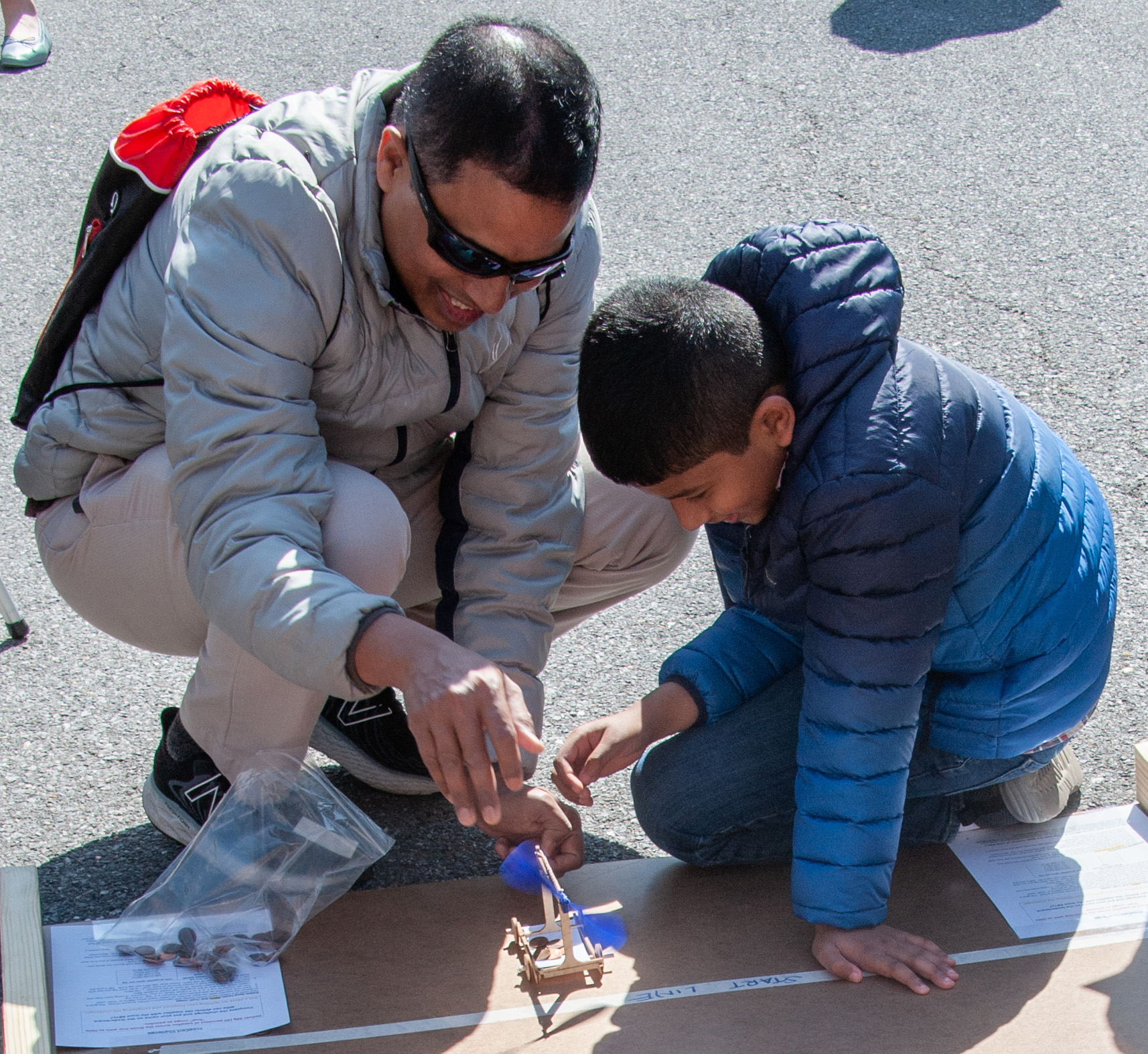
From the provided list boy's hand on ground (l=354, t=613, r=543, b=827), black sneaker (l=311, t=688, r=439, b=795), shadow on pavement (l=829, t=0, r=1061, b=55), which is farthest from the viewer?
shadow on pavement (l=829, t=0, r=1061, b=55)

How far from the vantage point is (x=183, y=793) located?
187cm

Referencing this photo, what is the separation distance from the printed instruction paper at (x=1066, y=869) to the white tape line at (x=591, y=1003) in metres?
0.03

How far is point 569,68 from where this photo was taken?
4.76 feet

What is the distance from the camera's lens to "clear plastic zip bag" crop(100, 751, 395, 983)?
1.62m

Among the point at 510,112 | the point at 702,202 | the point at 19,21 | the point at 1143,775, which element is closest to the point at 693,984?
the point at 1143,775

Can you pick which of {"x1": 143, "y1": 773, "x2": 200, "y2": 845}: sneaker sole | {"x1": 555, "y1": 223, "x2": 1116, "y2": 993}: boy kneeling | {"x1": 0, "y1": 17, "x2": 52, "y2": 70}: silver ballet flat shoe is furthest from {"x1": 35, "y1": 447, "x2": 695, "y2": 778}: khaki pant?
{"x1": 0, "y1": 17, "x2": 52, "y2": 70}: silver ballet flat shoe

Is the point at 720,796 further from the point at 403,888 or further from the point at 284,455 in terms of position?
the point at 284,455

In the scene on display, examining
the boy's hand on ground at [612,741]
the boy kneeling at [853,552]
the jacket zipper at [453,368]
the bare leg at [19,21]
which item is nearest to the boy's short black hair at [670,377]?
the boy kneeling at [853,552]

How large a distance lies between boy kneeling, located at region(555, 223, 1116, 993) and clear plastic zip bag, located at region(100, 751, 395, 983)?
1.07 ft

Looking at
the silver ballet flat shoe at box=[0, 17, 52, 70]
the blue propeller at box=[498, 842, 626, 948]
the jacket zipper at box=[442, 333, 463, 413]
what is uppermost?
the jacket zipper at box=[442, 333, 463, 413]

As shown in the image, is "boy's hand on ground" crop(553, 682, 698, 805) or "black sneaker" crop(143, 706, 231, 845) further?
"black sneaker" crop(143, 706, 231, 845)

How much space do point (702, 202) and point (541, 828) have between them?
248 centimetres

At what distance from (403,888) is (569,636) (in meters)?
0.75

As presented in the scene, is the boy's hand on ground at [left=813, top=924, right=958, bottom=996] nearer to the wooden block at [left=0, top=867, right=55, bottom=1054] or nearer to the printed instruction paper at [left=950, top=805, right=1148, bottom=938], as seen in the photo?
the printed instruction paper at [left=950, top=805, right=1148, bottom=938]
